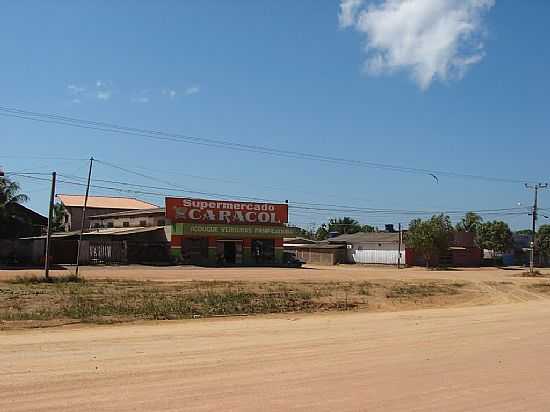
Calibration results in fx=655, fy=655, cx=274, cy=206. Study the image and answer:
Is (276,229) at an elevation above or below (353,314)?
above

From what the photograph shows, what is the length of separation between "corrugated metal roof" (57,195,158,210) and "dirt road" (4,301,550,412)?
77559 mm

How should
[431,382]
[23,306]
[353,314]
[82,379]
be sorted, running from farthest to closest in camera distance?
1. [353,314]
2. [23,306]
3. [431,382]
4. [82,379]

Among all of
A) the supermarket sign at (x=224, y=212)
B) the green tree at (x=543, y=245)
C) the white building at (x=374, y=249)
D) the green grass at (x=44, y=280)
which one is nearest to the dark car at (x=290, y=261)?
the supermarket sign at (x=224, y=212)

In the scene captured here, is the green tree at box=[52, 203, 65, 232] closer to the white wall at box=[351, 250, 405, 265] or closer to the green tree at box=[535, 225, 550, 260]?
the white wall at box=[351, 250, 405, 265]

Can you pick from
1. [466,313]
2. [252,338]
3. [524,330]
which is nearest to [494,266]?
[466,313]

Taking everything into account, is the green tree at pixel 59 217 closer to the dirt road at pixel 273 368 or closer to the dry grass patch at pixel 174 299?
the dry grass patch at pixel 174 299

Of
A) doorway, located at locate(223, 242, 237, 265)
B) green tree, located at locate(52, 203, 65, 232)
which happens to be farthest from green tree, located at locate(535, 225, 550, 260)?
green tree, located at locate(52, 203, 65, 232)

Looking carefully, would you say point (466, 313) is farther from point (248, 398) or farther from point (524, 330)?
point (248, 398)

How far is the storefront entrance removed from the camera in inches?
2685

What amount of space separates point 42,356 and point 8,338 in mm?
3148

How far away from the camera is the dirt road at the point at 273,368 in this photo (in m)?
9.08

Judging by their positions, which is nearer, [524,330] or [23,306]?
[524,330]

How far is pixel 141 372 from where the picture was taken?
35.6 feet

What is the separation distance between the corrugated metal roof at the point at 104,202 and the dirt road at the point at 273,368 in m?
77.6
